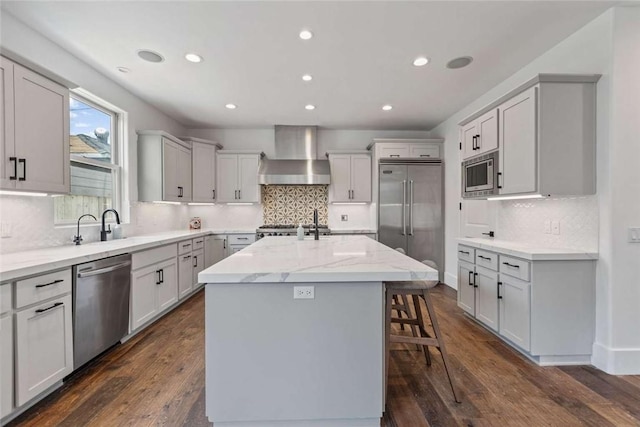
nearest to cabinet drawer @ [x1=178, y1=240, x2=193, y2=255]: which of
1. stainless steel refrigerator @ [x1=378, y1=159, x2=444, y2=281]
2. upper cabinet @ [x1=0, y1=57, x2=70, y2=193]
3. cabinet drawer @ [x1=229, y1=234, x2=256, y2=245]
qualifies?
Answer: cabinet drawer @ [x1=229, y1=234, x2=256, y2=245]

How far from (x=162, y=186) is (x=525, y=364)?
4.38 meters

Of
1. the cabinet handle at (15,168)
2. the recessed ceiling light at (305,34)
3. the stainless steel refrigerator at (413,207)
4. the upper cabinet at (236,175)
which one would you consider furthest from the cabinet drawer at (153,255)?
the stainless steel refrigerator at (413,207)

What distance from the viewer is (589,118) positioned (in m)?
2.35

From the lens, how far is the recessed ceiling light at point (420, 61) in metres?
2.87

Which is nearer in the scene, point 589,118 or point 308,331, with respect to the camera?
point 308,331

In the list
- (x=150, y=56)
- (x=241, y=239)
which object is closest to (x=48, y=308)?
(x=150, y=56)

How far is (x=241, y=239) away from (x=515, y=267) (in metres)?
3.79

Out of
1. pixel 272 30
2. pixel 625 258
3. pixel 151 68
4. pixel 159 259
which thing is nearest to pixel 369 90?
pixel 272 30

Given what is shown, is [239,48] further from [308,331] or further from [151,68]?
[308,331]

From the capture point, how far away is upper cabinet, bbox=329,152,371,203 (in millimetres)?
5184

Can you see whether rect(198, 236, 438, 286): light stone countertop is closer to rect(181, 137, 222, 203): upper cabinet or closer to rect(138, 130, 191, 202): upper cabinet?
rect(138, 130, 191, 202): upper cabinet

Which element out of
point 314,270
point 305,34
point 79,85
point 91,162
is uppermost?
point 305,34

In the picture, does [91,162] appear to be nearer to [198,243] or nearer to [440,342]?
[198,243]

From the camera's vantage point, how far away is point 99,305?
2328mm
